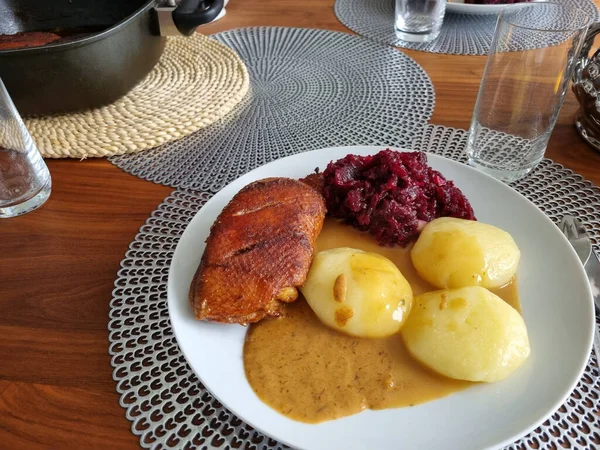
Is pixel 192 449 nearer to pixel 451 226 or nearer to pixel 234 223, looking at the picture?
pixel 234 223

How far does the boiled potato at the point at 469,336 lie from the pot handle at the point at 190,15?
1149mm

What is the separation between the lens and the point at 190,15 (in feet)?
5.07

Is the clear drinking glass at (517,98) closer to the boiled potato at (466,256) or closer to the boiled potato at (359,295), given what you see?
the boiled potato at (466,256)

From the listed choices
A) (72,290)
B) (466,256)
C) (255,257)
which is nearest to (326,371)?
(255,257)

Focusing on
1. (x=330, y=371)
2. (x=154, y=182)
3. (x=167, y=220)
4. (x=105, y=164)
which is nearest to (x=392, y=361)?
(x=330, y=371)

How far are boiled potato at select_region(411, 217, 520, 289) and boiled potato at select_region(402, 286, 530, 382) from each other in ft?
0.25

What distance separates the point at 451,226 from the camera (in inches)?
43.8

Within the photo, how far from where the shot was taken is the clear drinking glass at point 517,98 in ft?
4.41

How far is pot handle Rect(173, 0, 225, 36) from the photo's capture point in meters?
1.54

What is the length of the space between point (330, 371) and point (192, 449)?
0.29 m

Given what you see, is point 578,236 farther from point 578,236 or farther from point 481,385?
point 481,385

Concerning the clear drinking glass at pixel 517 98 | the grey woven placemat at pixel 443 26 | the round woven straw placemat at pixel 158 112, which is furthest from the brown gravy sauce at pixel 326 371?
the grey woven placemat at pixel 443 26

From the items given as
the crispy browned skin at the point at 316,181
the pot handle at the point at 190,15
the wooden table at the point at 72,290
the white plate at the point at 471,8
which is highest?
the pot handle at the point at 190,15

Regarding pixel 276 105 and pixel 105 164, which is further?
pixel 276 105
